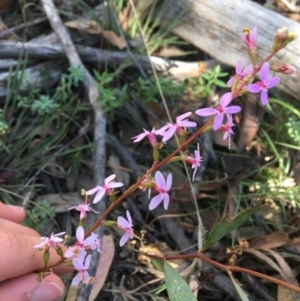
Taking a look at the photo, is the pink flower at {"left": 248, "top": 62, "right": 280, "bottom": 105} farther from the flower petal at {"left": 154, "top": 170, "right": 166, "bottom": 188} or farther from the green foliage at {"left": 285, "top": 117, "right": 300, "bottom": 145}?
the green foliage at {"left": 285, "top": 117, "right": 300, "bottom": 145}

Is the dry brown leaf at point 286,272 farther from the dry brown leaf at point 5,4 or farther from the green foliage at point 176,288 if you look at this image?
the dry brown leaf at point 5,4

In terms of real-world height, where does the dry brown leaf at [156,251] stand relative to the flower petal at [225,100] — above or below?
below

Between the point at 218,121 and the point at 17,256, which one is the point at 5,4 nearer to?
the point at 17,256

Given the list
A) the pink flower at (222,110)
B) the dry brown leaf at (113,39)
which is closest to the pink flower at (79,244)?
the pink flower at (222,110)

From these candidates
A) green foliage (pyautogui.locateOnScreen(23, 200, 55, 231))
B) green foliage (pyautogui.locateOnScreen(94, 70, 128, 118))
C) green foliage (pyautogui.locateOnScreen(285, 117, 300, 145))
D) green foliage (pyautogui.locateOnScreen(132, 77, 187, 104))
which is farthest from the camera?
green foliage (pyautogui.locateOnScreen(132, 77, 187, 104))

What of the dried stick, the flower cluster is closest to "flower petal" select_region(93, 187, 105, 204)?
the flower cluster

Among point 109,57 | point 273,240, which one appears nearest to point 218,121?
point 273,240

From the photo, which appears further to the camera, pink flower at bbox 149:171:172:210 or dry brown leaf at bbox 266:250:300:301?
dry brown leaf at bbox 266:250:300:301
